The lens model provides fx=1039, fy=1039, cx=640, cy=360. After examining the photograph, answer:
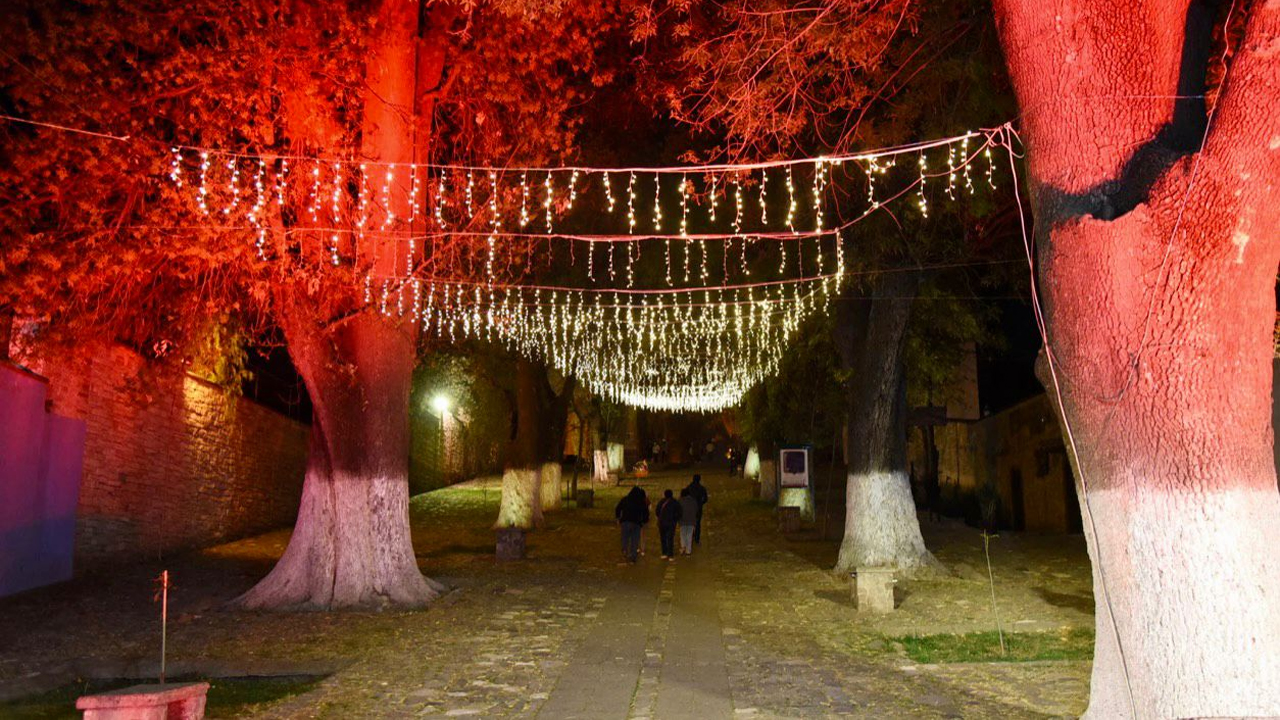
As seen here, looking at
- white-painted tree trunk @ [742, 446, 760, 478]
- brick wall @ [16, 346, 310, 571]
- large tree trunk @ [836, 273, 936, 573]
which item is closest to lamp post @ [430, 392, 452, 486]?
brick wall @ [16, 346, 310, 571]

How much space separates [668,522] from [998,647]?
11105 mm

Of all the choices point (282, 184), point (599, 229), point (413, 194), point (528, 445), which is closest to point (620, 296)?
point (599, 229)

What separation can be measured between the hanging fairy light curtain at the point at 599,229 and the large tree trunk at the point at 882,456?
45.6 inches

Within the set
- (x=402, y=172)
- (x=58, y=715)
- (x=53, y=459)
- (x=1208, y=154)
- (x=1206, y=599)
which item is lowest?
(x=58, y=715)

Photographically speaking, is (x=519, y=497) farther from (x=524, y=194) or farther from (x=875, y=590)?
(x=875, y=590)

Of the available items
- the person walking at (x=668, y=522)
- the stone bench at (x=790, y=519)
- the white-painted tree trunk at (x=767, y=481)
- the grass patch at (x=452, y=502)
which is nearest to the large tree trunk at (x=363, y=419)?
the person walking at (x=668, y=522)

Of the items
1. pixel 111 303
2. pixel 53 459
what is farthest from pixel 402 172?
pixel 53 459

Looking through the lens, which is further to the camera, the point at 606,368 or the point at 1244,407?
the point at 606,368

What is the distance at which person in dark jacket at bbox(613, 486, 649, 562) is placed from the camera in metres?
19.7

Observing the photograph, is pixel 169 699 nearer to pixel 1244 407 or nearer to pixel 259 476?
pixel 1244 407

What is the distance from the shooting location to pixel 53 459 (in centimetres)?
1491

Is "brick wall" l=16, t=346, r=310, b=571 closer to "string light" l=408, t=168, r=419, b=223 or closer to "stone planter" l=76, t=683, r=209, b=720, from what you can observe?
"string light" l=408, t=168, r=419, b=223

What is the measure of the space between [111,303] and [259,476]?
10268mm

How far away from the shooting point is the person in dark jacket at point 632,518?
64.5 ft
